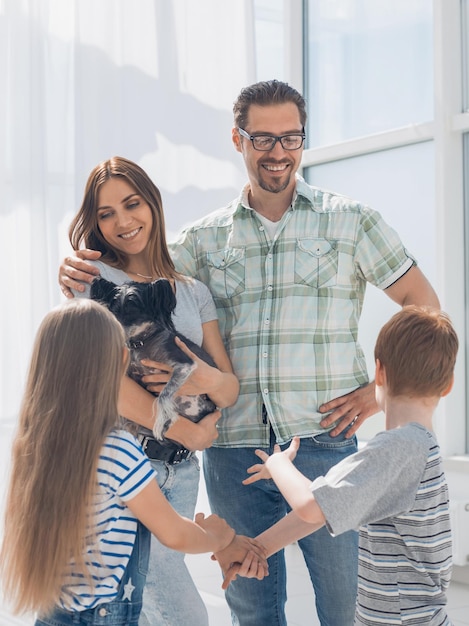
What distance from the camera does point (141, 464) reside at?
4.94 feet

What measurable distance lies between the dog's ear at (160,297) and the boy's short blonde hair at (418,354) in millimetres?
577

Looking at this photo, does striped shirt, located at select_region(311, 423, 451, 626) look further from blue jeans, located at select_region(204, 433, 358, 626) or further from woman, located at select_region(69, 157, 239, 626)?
blue jeans, located at select_region(204, 433, 358, 626)

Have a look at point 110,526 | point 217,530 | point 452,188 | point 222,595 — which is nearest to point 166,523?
point 110,526

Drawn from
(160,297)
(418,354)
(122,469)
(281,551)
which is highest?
(160,297)

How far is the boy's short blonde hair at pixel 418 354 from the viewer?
1.52 metres

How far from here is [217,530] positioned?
1746 mm

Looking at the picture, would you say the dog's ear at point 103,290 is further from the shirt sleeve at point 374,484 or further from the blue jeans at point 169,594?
the shirt sleeve at point 374,484

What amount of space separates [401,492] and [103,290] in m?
0.83

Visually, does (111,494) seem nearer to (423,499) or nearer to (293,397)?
(423,499)

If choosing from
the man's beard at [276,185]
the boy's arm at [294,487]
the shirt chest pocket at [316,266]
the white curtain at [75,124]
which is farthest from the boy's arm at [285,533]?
the white curtain at [75,124]

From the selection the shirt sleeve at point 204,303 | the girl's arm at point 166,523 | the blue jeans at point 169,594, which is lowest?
the blue jeans at point 169,594

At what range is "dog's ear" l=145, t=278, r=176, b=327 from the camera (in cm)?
192

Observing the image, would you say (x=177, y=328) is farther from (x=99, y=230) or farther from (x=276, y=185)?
(x=276, y=185)

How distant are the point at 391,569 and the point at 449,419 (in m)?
2.34
